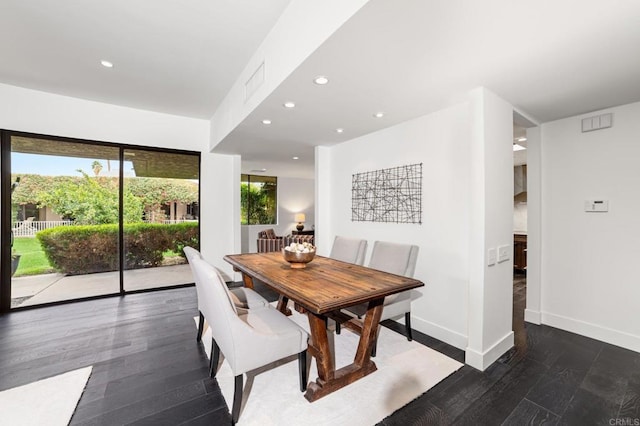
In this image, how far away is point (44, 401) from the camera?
1873 millimetres

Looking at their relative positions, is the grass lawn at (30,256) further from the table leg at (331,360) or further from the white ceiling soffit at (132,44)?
the table leg at (331,360)

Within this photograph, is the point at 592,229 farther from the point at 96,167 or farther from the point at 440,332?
the point at 96,167

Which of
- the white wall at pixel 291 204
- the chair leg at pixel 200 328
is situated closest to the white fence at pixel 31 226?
the chair leg at pixel 200 328

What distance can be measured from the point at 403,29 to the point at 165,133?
164 inches

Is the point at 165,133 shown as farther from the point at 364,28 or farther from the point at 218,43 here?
the point at 364,28

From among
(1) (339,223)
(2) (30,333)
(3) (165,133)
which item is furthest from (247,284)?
(3) (165,133)

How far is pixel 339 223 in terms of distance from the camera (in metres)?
4.35

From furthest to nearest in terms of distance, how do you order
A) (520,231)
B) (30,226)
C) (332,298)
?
(520,231) → (30,226) → (332,298)

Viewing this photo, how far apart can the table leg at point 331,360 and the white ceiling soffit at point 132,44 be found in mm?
2465

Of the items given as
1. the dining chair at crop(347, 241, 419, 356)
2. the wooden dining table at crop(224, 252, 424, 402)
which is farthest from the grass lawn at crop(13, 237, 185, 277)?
the dining chair at crop(347, 241, 419, 356)

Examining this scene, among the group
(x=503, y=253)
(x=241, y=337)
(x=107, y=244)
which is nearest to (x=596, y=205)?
(x=503, y=253)

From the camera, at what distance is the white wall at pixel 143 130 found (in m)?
3.52

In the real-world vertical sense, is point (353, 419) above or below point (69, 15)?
below

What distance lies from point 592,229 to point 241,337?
367 centimetres
